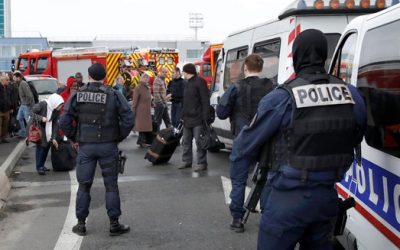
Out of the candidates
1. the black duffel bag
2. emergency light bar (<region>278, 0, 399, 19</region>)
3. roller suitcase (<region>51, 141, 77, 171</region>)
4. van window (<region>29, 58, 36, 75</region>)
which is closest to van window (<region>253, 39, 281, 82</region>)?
emergency light bar (<region>278, 0, 399, 19</region>)

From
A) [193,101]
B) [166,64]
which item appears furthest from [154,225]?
[166,64]

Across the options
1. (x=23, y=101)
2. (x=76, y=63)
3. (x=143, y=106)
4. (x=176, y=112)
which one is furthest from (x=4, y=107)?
(x=76, y=63)

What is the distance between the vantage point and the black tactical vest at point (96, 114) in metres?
5.32

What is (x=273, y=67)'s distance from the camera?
24.6 feet

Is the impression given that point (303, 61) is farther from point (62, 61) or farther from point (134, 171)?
point (62, 61)

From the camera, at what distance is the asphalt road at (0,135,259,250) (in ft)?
17.2

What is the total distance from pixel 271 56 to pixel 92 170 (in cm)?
332

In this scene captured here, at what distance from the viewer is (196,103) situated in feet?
27.0

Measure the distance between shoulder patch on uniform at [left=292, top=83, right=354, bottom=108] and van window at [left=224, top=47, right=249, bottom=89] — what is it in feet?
18.9

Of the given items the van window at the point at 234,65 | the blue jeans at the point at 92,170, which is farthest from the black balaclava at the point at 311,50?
the van window at the point at 234,65

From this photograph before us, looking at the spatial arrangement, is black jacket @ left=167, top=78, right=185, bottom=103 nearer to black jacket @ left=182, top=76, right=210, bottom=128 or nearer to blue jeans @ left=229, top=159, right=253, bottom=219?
black jacket @ left=182, top=76, right=210, bottom=128

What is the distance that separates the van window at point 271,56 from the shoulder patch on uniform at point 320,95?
14.4 feet

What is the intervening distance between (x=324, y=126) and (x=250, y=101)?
2.90m

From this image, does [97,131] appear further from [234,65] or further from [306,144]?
[234,65]
